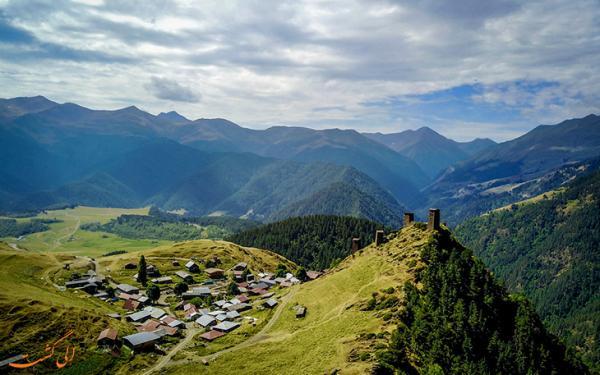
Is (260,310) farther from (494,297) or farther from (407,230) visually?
(494,297)

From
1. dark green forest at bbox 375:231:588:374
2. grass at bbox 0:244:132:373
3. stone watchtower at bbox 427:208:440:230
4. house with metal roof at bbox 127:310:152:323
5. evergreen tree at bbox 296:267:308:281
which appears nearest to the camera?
dark green forest at bbox 375:231:588:374

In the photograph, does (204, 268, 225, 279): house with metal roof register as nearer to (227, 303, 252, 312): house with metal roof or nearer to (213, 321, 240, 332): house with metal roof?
(227, 303, 252, 312): house with metal roof

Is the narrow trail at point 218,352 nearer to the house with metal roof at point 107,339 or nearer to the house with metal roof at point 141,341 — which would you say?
the house with metal roof at point 141,341

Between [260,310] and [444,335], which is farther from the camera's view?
[260,310]

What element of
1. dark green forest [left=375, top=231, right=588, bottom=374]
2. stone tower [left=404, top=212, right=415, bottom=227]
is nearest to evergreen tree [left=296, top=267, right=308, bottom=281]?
stone tower [left=404, top=212, right=415, bottom=227]

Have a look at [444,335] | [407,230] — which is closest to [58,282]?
[407,230]

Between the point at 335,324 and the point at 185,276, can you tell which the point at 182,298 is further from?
the point at 335,324

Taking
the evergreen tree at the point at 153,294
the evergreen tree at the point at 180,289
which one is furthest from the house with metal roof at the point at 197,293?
the evergreen tree at the point at 153,294
